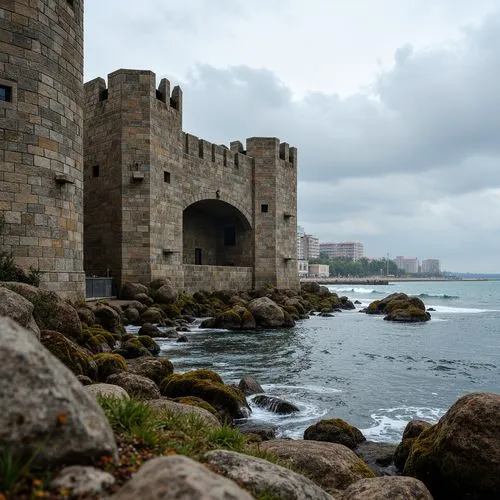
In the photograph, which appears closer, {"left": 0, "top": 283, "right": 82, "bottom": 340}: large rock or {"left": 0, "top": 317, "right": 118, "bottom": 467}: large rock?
{"left": 0, "top": 317, "right": 118, "bottom": 467}: large rock

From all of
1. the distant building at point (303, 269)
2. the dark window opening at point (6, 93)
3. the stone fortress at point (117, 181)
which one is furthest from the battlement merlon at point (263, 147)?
the distant building at point (303, 269)

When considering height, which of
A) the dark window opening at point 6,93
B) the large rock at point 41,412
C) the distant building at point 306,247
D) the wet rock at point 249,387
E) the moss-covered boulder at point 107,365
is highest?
the distant building at point 306,247

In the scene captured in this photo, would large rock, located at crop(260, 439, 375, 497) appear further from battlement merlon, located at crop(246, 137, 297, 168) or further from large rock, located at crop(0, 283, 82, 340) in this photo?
battlement merlon, located at crop(246, 137, 297, 168)

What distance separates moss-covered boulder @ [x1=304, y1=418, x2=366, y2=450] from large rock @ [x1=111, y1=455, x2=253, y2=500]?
541 cm

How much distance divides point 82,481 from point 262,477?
1.20m

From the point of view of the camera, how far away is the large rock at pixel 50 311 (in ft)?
28.8

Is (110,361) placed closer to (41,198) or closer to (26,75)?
(41,198)

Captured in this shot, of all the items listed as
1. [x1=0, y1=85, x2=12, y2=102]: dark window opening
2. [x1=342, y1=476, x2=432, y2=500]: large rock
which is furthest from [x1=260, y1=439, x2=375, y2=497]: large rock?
[x1=0, y1=85, x2=12, y2=102]: dark window opening

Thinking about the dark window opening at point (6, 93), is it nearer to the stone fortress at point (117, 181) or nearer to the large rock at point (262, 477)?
the stone fortress at point (117, 181)

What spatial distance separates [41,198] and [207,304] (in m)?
12.6

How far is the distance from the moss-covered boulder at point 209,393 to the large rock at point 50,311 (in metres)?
2.94

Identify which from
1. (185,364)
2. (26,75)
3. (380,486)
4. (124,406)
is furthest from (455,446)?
(26,75)

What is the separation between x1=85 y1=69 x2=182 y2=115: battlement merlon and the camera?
21562 mm

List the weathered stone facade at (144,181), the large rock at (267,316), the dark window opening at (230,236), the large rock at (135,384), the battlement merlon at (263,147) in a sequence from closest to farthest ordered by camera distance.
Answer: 1. the large rock at (135,384)
2. the large rock at (267,316)
3. the weathered stone facade at (144,181)
4. the battlement merlon at (263,147)
5. the dark window opening at (230,236)
